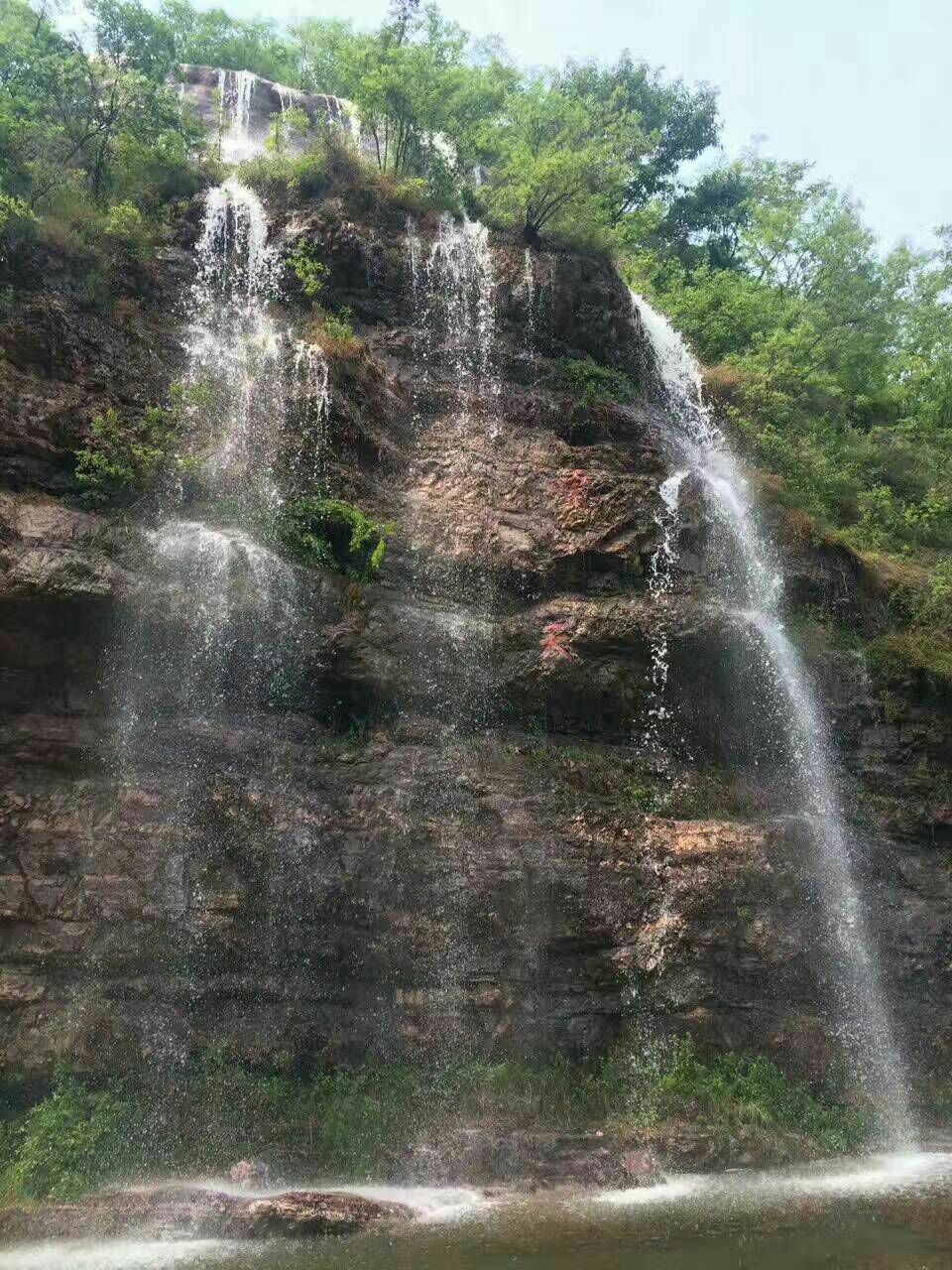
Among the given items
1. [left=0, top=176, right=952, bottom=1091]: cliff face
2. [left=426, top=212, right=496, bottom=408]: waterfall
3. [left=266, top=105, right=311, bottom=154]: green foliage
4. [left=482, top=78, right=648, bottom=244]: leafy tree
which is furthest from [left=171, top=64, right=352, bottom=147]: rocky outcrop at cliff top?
[left=0, top=176, right=952, bottom=1091]: cliff face

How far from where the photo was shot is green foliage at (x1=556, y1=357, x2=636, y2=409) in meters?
18.4

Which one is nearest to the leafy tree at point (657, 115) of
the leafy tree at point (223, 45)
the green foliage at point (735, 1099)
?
the leafy tree at point (223, 45)

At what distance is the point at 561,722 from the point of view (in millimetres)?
14242

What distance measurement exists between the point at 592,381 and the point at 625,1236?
49.5 ft

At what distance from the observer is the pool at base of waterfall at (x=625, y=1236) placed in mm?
7316

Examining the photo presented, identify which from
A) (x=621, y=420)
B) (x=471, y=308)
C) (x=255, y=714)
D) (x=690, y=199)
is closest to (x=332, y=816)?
(x=255, y=714)

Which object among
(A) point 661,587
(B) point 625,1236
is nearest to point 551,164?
(A) point 661,587

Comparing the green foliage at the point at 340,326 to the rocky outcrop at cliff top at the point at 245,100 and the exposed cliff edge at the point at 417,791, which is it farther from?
the rocky outcrop at cliff top at the point at 245,100

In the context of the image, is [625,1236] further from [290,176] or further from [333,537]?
[290,176]

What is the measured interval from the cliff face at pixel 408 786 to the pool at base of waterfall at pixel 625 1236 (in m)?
2.25

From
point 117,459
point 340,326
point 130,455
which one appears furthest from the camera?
point 340,326

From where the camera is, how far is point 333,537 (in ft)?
47.3

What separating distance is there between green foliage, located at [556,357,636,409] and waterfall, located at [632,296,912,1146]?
1.36m

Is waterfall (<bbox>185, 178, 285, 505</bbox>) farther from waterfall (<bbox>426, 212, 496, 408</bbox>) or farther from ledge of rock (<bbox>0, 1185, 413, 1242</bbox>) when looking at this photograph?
ledge of rock (<bbox>0, 1185, 413, 1242</bbox>)
